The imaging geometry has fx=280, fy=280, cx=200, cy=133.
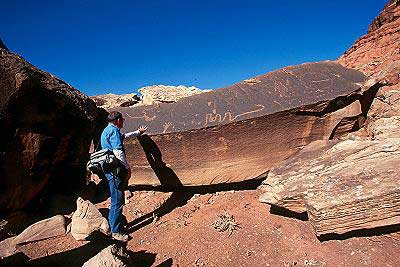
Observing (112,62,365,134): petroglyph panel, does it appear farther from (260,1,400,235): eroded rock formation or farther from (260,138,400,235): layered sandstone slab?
(260,138,400,235): layered sandstone slab

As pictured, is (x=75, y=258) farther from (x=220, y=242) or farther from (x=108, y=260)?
(x=220, y=242)

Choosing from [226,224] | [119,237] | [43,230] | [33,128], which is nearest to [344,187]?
[226,224]

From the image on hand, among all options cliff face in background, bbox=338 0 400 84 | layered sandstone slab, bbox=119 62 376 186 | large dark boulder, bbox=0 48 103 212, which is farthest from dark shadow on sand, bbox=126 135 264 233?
cliff face in background, bbox=338 0 400 84

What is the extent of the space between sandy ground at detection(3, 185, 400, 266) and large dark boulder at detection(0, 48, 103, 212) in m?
1.22

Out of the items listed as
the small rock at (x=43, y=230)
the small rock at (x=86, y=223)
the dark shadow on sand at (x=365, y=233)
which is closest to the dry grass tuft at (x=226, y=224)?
the dark shadow on sand at (x=365, y=233)

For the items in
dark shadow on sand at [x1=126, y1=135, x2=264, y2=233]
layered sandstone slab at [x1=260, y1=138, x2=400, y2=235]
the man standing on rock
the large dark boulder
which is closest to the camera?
the large dark boulder

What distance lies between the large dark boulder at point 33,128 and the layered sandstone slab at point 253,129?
4.61 feet

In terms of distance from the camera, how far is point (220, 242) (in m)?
3.60

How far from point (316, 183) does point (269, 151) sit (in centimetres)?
124

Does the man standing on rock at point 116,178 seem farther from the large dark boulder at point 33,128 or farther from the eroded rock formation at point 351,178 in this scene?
the eroded rock formation at point 351,178

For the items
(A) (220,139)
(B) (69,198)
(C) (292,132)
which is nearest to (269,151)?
(C) (292,132)

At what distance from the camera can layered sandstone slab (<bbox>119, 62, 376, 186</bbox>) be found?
4.46m

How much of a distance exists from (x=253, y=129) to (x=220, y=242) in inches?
71.5

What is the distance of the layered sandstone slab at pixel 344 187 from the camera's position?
298 cm
